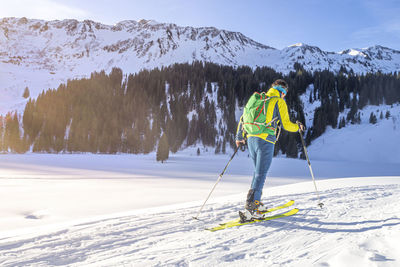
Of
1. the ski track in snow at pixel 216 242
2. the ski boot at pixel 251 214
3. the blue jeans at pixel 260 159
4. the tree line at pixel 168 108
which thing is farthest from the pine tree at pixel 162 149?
the tree line at pixel 168 108

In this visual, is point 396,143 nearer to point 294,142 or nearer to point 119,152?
point 294,142

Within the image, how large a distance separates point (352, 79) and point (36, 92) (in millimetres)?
174743

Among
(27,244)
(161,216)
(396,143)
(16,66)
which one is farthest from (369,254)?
(16,66)

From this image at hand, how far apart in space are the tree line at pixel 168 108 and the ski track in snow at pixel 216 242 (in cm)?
7190

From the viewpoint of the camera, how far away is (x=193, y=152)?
288 ft

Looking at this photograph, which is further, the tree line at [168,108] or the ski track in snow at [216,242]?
the tree line at [168,108]

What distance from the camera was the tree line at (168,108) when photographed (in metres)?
85.6

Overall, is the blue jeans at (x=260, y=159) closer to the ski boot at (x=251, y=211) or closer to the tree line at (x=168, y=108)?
the ski boot at (x=251, y=211)

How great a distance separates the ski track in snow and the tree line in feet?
236

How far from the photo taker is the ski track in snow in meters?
2.79

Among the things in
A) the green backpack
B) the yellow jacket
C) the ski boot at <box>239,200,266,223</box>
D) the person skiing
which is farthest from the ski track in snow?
the green backpack

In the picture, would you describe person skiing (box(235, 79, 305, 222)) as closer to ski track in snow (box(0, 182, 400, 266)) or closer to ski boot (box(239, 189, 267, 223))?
ski boot (box(239, 189, 267, 223))

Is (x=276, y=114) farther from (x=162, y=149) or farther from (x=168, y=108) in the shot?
(x=168, y=108)

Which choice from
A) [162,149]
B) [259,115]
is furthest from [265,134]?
[162,149]
